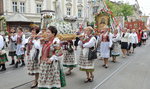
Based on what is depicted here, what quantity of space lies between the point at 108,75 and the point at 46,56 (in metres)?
3.34

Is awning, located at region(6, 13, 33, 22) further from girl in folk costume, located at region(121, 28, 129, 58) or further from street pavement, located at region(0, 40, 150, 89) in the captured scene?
street pavement, located at region(0, 40, 150, 89)

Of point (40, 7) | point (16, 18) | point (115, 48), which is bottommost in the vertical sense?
point (115, 48)

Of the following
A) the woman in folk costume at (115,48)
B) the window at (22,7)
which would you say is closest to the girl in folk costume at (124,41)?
the woman in folk costume at (115,48)

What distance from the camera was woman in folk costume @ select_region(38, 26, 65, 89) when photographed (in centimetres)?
362

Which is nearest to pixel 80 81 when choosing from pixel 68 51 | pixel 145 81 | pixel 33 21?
pixel 68 51

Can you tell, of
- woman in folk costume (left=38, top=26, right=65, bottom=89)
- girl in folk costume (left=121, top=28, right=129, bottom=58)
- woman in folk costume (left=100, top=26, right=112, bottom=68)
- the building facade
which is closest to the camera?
woman in folk costume (left=38, top=26, right=65, bottom=89)

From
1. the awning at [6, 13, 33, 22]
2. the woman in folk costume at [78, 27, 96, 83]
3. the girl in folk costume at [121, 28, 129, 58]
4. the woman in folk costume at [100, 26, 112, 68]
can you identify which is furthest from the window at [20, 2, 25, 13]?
the woman in folk costume at [78, 27, 96, 83]

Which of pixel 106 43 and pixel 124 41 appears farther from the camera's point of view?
pixel 124 41

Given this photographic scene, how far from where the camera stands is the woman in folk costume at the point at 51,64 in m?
3.62

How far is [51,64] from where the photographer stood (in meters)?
3.67

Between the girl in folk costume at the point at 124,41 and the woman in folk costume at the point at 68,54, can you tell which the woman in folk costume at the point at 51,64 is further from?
the girl in folk costume at the point at 124,41

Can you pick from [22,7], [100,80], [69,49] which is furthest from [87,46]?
[22,7]

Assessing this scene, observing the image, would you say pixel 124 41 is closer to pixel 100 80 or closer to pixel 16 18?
pixel 100 80

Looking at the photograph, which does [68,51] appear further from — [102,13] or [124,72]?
[102,13]
